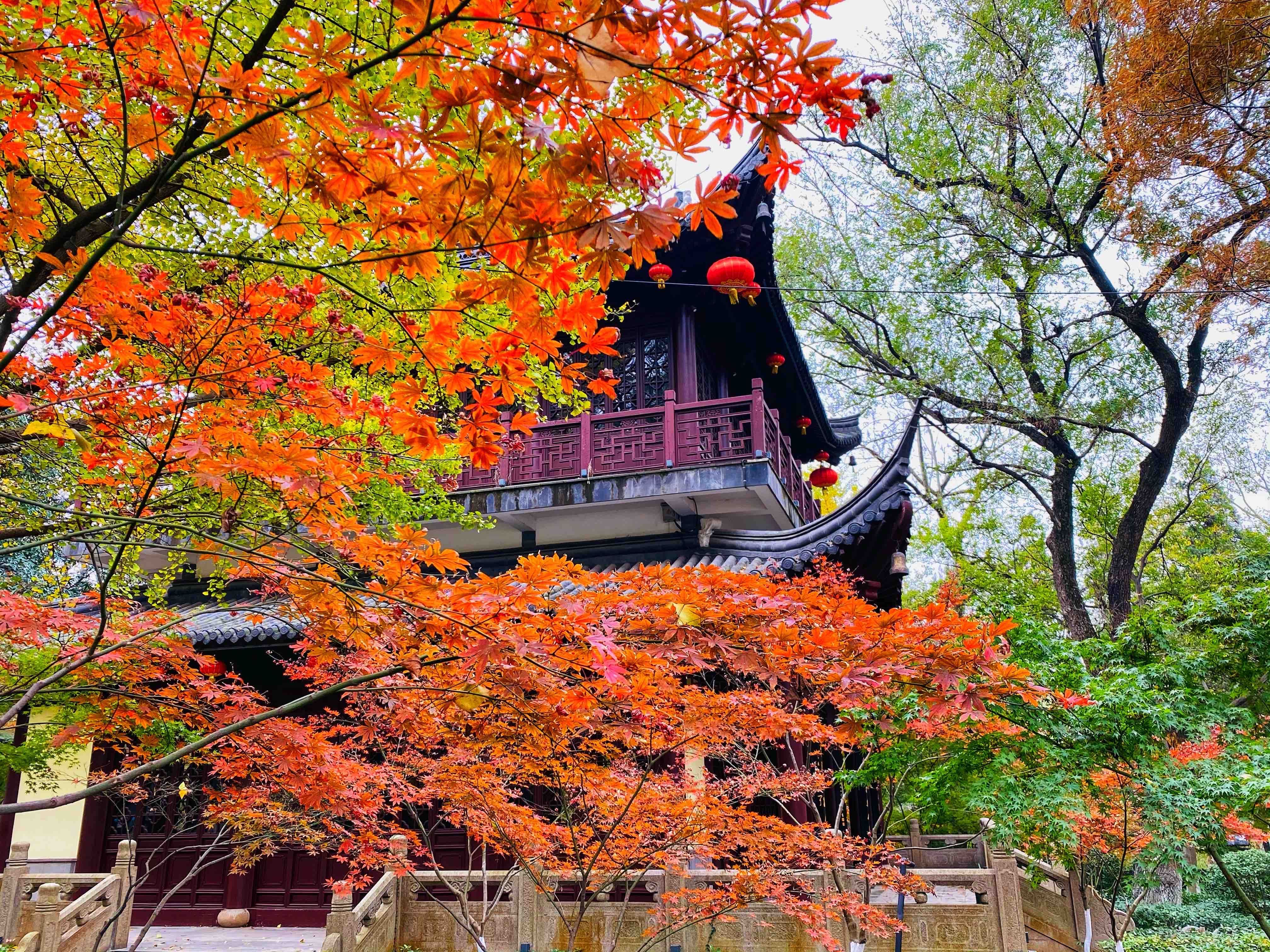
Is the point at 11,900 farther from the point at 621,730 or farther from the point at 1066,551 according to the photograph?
the point at 1066,551

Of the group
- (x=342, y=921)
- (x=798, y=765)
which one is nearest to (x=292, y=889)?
(x=342, y=921)

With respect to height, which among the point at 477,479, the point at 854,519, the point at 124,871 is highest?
the point at 477,479

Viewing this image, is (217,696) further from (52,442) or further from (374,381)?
(374,381)

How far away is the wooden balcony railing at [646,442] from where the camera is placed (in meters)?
9.24

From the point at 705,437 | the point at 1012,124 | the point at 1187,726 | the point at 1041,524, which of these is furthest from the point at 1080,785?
the point at 1041,524

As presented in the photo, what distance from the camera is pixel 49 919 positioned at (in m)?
7.46

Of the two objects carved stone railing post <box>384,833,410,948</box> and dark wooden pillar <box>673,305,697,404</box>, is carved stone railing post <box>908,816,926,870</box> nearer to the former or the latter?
carved stone railing post <box>384,833,410,948</box>

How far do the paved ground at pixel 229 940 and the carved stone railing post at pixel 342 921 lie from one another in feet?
3.69

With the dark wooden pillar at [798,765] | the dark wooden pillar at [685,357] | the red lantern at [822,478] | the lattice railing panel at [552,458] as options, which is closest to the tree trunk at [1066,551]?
the red lantern at [822,478]

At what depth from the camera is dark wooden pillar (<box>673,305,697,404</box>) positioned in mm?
10156

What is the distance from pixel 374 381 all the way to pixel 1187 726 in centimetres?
640

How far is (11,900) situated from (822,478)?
1194 centimetres

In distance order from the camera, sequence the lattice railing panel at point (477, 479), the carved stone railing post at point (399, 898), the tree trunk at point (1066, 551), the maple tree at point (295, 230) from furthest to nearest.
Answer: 1. the tree trunk at point (1066, 551)
2. the lattice railing panel at point (477, 479)
3. the carved stone railing post at point (399, 898)
4. the maple tree at point (295, 230)

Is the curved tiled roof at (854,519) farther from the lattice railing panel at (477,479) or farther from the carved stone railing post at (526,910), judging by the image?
the carved stone railing post at (526,910)
